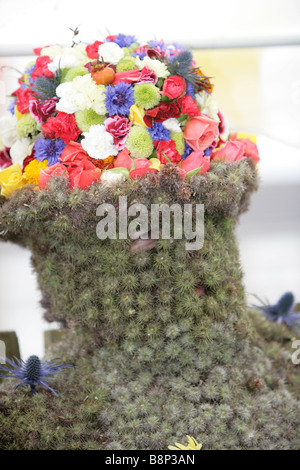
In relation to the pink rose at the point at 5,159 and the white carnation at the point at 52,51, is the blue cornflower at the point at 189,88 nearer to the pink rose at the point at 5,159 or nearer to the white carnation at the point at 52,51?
the white carnation at the point at 52,51

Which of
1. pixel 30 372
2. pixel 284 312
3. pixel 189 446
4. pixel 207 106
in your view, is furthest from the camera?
pixel 284 312

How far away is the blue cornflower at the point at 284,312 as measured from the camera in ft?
6.18

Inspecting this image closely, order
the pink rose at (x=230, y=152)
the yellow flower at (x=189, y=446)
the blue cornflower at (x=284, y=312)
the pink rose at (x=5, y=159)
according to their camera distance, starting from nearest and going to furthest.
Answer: the yellow flower at (x=189, y=446) → the pink rose at (x=230, y=152) → the pink rose at (x=5, y=159) → the blue cornflower at (x=284, y=312)

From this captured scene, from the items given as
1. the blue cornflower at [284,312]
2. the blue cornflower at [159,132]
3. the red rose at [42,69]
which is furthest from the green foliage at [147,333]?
the blue cornflower at [284,312]

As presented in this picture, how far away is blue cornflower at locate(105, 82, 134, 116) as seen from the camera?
4.32 ft

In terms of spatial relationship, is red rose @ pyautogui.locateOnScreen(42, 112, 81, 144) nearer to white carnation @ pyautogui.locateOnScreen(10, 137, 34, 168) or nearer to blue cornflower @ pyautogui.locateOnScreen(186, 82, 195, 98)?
white carnation @ pyautogui.locateOnScreen(10, 137, 34, 168)

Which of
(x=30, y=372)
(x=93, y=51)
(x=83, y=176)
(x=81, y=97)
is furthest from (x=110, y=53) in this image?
(x=30, y=372)

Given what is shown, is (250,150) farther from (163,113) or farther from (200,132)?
(163,113)

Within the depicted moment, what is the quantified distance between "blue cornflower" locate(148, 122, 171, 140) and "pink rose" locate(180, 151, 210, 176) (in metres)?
0.09

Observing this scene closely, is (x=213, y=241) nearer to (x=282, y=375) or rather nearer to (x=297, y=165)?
(x=282, y=375)

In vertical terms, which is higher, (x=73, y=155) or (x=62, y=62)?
(x=62, y=62)

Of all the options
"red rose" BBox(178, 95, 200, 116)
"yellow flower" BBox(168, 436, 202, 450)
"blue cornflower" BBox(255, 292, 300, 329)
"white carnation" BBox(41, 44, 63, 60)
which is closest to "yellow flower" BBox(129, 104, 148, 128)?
"red rose" BBox(178, 95, 200, 116)

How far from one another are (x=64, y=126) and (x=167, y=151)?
0.30 metres

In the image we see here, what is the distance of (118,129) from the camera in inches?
51.3
